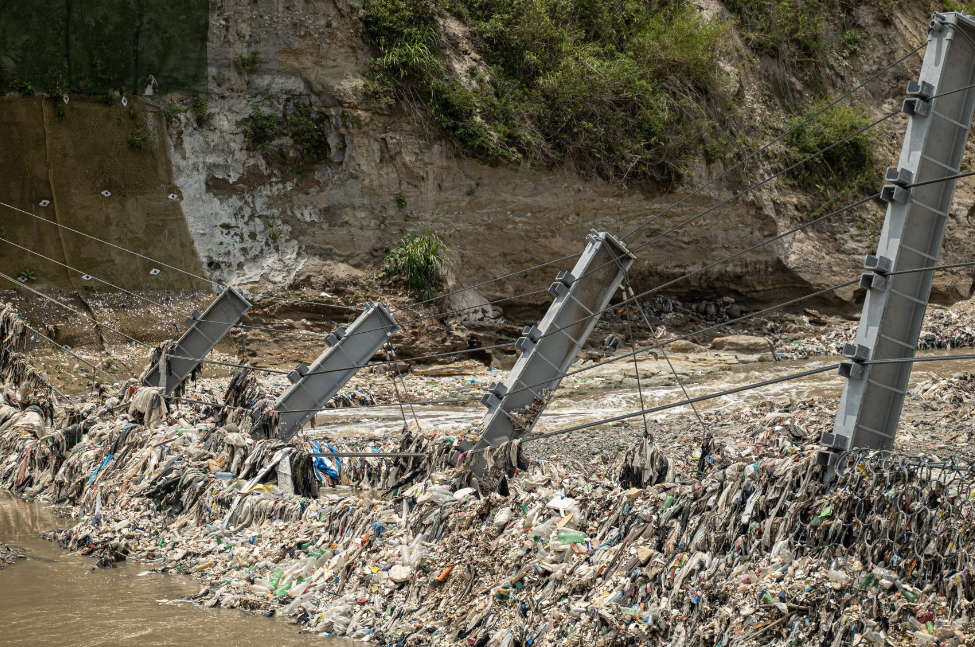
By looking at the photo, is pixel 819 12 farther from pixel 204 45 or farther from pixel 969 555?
pixel 969 555

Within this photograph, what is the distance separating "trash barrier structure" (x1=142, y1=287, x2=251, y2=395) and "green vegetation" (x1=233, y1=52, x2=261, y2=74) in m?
9.30

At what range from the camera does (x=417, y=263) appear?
60.1 ft

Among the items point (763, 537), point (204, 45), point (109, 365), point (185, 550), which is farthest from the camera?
point (204, 45)

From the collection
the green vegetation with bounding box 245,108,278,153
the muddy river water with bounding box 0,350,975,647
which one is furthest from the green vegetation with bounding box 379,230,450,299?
the muddy river water with bounding box 0,350,975,647

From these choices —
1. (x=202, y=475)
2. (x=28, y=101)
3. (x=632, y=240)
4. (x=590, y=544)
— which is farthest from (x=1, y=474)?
(x=632, y=240)

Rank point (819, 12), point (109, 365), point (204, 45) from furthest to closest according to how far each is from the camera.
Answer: point (819, 12) < point (204, 45) < point (109, 365)

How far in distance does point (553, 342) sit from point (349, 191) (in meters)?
12.1

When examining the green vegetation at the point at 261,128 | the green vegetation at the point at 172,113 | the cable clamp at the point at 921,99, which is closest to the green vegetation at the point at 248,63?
the green vegetation at the point at 261,128

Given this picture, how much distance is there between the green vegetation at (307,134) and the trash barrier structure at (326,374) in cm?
1010

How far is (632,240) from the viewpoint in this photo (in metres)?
20.3

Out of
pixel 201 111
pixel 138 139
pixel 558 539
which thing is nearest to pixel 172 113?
pixel 201 111

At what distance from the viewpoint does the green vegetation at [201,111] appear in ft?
58.8

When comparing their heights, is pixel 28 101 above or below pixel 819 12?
below

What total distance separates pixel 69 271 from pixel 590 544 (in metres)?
14.7
